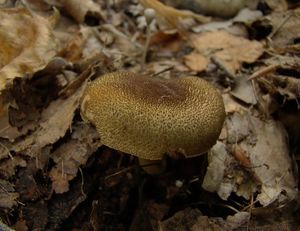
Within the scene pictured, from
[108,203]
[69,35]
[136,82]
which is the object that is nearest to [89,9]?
[69,35]

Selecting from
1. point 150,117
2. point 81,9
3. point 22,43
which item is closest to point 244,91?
point 150,117

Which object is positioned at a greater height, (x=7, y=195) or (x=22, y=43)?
(x=22, y=43)

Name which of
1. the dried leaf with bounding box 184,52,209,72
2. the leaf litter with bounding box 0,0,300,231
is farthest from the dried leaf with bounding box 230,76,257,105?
the dried leaf with bounding box 184,52,209,72

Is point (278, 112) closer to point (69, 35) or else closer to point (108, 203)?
point (108, 203)

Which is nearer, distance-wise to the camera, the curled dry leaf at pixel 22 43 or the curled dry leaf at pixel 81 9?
the curled dry leaf at pixel 22 43

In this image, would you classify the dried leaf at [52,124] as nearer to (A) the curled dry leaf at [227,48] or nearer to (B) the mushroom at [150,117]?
(B) the mushroom at [150,117]

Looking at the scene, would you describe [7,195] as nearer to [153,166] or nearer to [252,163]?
[153,166]

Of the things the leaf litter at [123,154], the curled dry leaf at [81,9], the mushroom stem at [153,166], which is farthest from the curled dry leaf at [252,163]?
the curled dry leaf at [81,9]
